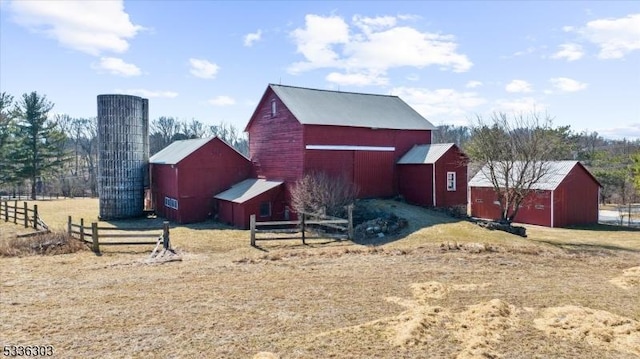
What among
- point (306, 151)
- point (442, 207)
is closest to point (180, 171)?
point (306, 151)

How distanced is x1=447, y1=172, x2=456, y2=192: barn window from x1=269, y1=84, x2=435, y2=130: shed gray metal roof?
14.5 ft

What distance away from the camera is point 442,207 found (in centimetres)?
2866

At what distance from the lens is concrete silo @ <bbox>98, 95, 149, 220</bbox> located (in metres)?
30.7

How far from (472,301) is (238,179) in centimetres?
2236

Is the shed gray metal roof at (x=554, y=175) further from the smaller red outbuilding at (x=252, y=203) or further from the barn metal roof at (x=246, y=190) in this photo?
the barn metal roof at (x=246, y=190)

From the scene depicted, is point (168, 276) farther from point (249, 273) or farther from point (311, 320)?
point (311, 320)

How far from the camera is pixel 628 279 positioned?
13.7 m

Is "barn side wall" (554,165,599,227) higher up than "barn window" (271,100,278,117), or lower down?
lower down

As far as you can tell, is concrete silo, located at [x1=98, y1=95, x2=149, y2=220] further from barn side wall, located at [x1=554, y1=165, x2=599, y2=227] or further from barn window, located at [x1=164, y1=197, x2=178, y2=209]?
barn side wall, located at [x1=554, y1=165, x2=599, y2=227]

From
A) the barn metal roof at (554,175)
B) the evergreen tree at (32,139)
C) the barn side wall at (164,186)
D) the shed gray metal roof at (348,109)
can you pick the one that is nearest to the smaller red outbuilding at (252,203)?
the barn side wall at (164,186)

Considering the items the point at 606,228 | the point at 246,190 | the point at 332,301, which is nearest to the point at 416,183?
the point at 246,190

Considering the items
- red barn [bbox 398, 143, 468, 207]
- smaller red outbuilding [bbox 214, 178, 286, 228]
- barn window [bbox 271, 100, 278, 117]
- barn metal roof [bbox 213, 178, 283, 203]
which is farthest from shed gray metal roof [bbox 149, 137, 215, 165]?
red barn [bbox 398, 143, 468, 207]

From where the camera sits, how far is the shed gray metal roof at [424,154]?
28.5 m

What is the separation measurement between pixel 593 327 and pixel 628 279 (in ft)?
19.2
